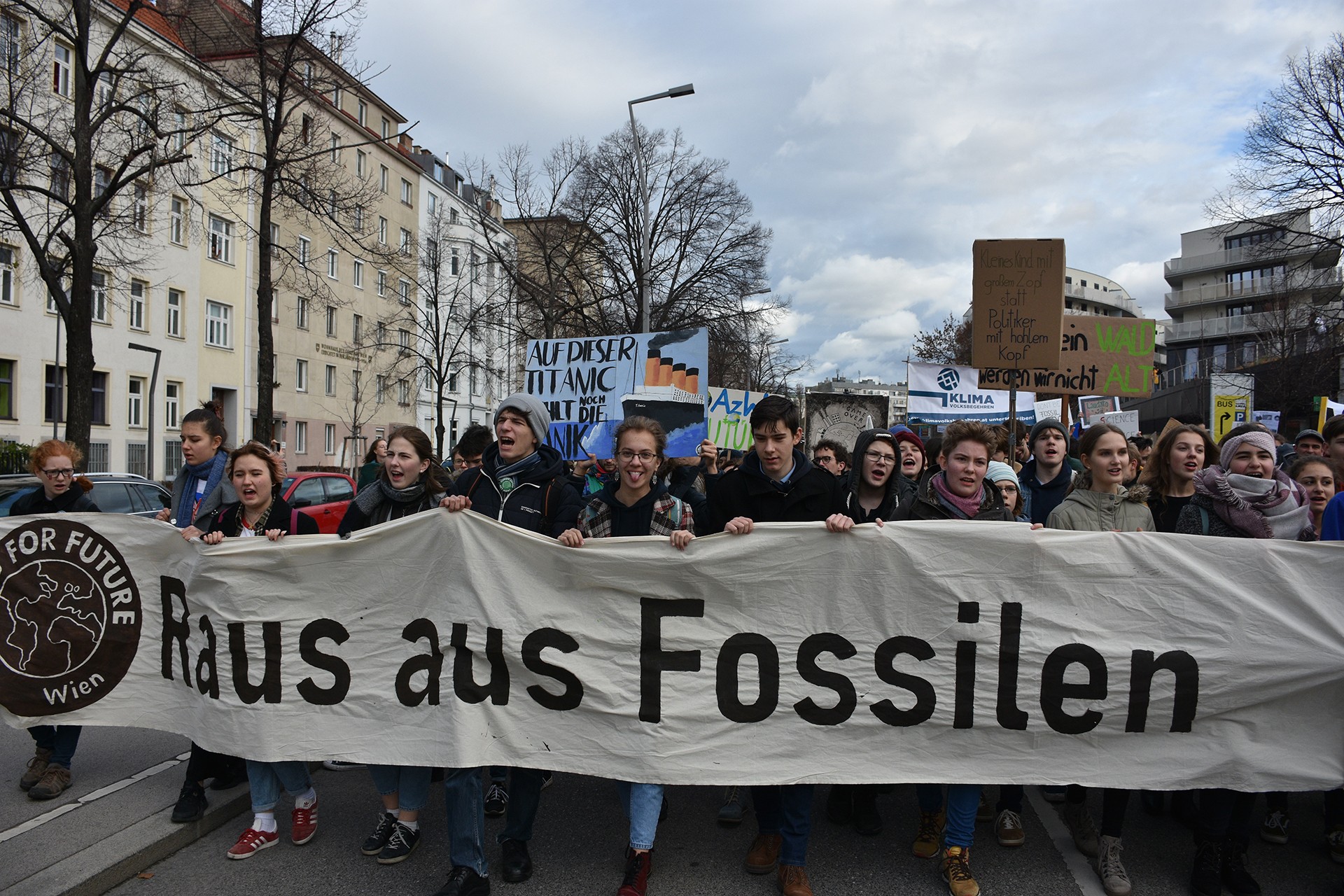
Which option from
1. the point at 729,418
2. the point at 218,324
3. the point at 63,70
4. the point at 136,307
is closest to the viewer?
the point at 729,418

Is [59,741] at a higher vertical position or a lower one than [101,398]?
lower

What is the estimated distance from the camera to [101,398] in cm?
2761

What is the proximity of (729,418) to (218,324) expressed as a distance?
28117 mm

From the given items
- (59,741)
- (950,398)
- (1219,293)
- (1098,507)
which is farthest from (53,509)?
(1219,293)

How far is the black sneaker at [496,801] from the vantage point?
435 centimetres

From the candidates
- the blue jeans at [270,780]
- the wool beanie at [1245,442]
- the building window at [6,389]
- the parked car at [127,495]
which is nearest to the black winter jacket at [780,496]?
the wool beanie at [1245,442]

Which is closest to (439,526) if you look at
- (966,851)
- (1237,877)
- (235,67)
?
(966,851)

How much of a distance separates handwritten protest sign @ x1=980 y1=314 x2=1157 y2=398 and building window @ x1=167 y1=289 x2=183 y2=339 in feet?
99.1

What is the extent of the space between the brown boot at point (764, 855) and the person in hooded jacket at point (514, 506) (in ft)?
2.97

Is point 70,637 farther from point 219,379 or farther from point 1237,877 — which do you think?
point 219,379

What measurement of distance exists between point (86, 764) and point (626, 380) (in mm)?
4721

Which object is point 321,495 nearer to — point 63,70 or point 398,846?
point 398,846

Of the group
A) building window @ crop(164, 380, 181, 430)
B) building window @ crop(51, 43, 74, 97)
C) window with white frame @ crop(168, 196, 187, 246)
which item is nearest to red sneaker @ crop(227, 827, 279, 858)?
building window @ crop(51, 43, 74, 97)

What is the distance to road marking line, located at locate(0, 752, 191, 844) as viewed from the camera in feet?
12.5
